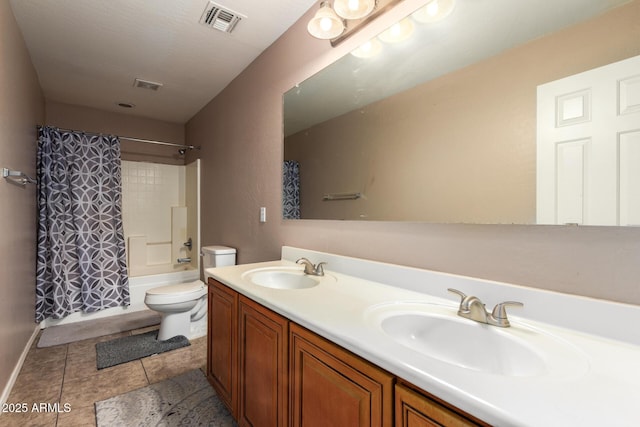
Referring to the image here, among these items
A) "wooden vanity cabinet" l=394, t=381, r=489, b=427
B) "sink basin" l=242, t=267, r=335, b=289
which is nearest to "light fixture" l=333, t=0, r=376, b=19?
"sink basin" l=242, t=267, r=335, b=289

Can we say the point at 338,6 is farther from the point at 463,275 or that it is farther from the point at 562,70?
the point at 463,275

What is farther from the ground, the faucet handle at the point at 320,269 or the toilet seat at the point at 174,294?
the faucet handle at the point at 320,269

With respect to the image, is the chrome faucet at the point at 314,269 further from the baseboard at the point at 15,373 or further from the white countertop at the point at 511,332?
the baseboard at the point at 15,373

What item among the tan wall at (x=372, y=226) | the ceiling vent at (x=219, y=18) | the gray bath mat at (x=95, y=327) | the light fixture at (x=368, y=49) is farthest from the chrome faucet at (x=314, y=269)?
the gray bath mat at (x=95, y=327)

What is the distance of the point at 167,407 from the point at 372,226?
1493 millimetres

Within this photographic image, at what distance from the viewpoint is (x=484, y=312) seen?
0.85 metres

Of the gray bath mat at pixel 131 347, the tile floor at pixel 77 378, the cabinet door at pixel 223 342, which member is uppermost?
the cabinet door at pixel 223 342

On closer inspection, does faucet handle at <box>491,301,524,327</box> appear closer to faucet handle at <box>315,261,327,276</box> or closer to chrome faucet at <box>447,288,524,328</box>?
chrome faucet at <box>447,288,524,328</box>

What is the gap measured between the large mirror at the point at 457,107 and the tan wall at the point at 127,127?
305 cm

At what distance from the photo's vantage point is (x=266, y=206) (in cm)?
213

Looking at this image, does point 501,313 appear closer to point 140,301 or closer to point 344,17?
point 344,17

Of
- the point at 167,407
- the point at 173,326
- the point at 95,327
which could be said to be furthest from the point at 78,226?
the point at 167,407

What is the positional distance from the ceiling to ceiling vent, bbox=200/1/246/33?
0.03 meters

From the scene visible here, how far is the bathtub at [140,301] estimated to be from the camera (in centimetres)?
258
